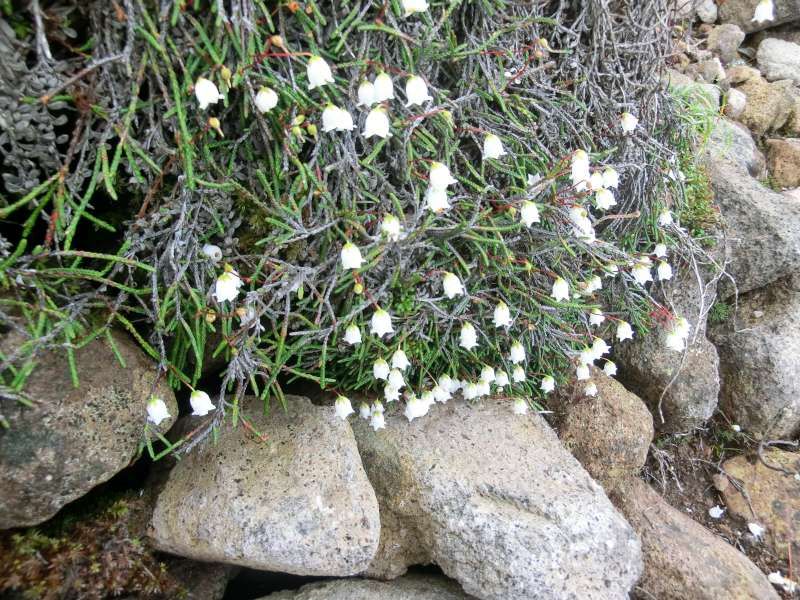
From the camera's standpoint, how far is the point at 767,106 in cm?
466

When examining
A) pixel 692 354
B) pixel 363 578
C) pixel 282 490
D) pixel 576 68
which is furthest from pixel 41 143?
pixel 692 354

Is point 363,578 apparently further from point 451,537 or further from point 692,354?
point 692,354

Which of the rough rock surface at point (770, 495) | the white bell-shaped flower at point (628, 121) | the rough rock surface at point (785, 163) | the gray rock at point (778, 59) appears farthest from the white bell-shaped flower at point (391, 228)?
the gray rock at point (778, 59)

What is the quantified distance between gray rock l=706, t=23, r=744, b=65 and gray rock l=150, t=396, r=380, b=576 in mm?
4588

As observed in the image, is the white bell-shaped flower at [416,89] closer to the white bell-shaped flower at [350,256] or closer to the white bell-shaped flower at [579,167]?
the white bell-shaped flower at [350,256]

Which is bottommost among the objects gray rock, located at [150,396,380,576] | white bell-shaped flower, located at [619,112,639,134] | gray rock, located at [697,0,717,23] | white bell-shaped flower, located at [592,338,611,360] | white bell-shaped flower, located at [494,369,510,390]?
gray rock, located at [150,396,380,576]

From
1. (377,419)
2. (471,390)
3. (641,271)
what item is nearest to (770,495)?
(641,271)

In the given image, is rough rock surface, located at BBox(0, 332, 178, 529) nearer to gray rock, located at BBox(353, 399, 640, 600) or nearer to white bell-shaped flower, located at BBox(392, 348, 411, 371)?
white bell-shaped flower, located at BBox(392, 348, 411, 371)

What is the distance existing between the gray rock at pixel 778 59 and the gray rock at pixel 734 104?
69cm

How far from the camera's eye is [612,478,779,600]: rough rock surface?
2.86 m

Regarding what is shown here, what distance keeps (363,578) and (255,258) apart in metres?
1.43

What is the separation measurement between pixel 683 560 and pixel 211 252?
264cm

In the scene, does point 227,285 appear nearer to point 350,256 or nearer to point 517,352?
point 350,256

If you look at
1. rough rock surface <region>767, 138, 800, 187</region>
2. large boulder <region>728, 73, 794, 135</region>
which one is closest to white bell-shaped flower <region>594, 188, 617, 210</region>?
rough rock surface <region>767, 138, 800, 187</region>
